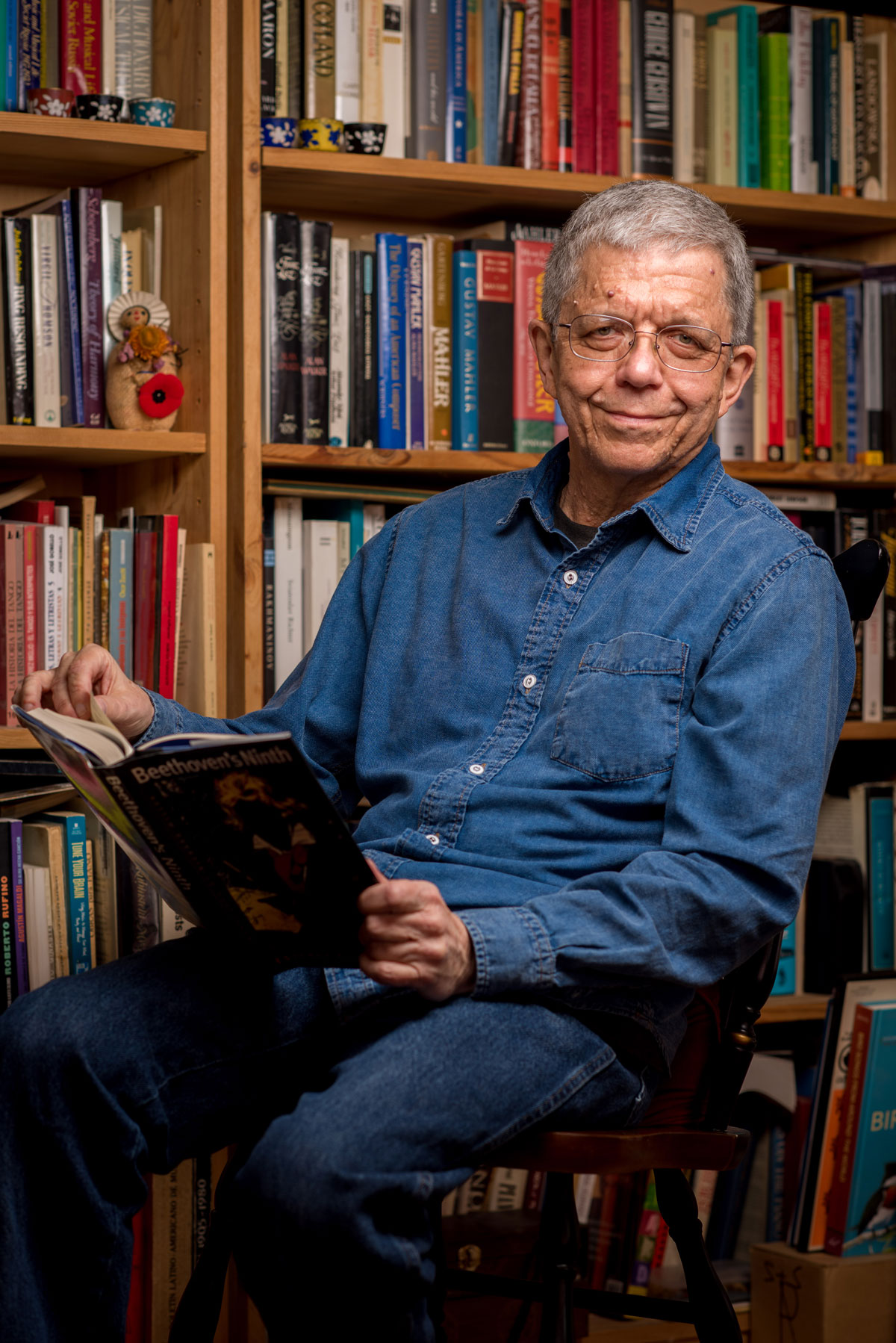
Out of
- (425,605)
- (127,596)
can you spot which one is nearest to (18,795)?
(127,596)

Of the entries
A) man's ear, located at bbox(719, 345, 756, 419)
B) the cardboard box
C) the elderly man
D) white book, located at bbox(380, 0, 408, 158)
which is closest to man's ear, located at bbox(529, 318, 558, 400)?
the elderly man

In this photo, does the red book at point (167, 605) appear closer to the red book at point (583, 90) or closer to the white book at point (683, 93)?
the red book at point (583, 90)

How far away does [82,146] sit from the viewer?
182cm

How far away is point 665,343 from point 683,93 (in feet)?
3.04

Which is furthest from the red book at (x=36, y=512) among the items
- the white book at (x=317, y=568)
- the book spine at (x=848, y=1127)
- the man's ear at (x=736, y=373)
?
the book spine at (x=848, y=1127)

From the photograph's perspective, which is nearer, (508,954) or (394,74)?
(508,954)

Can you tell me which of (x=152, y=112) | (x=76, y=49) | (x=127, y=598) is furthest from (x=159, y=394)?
(x=76, y=49)

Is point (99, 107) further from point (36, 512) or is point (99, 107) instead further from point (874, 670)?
point (874, 670)

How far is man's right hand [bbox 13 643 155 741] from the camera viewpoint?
1.32 meters

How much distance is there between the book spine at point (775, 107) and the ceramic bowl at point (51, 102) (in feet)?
3.30

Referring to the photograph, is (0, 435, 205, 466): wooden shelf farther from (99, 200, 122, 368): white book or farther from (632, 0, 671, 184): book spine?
(632, 0, 671, 184): book spine

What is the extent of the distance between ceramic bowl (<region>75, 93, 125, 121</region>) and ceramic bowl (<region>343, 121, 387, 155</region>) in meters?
0.31

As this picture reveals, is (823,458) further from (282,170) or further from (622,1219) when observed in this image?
(622,1219)

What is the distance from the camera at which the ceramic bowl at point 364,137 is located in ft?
6.31
